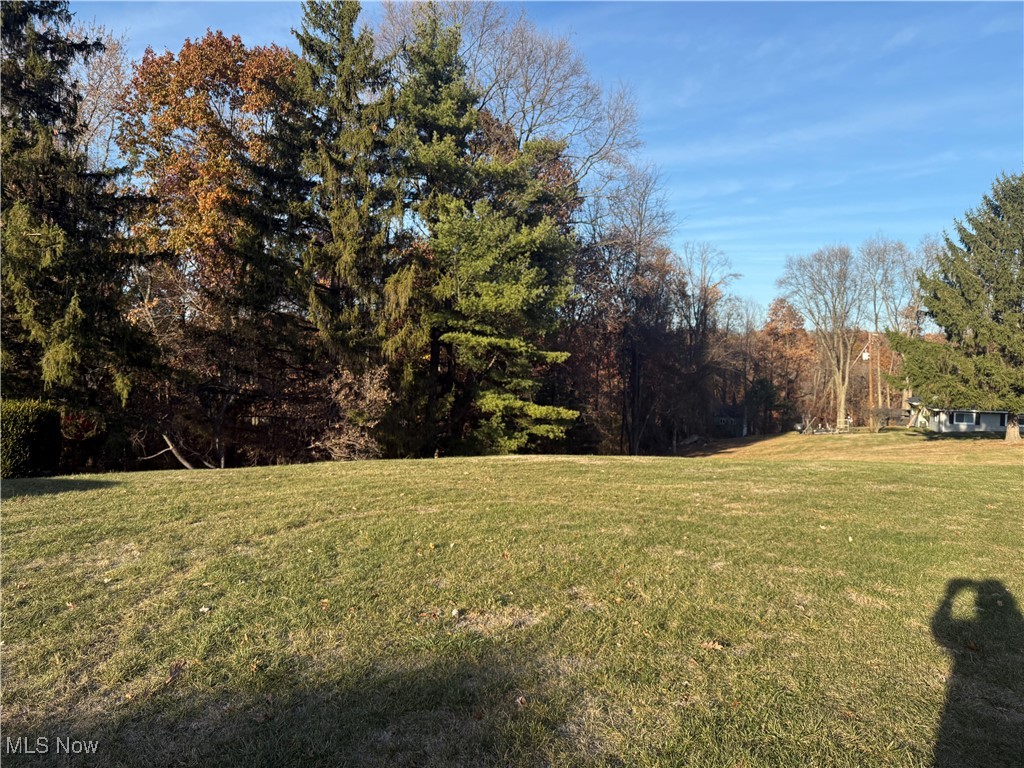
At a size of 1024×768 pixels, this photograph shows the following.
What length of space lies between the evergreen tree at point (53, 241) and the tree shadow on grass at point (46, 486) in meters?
4.45

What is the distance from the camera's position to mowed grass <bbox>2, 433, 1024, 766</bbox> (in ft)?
8.65

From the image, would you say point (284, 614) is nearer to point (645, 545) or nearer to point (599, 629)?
point (599, 629)

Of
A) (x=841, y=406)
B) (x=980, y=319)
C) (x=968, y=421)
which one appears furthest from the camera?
(x=841, y=406)

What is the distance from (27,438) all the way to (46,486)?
2750mm

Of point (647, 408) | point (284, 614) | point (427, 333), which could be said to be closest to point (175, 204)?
point (427, 333)

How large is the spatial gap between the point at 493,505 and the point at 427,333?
1142cm

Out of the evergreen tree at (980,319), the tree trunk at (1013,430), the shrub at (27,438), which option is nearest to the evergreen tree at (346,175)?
the shrub at (27,438)

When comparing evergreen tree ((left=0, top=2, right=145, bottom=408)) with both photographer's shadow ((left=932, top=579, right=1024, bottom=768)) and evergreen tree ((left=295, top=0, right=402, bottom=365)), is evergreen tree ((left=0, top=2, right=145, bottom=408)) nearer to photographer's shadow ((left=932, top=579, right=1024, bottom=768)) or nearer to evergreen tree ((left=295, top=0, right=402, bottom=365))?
evergreen tree ((left=295, top=0, right=402, bottom=365))

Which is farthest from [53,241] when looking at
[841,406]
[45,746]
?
[841,406]

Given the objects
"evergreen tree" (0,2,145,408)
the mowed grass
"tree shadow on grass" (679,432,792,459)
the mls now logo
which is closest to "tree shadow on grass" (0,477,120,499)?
the mowed grass

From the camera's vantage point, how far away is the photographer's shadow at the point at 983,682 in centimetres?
268

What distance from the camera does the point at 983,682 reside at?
10.9ft

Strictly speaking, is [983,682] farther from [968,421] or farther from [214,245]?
[968,421]

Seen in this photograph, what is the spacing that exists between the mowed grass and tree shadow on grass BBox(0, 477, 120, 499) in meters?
0.52
